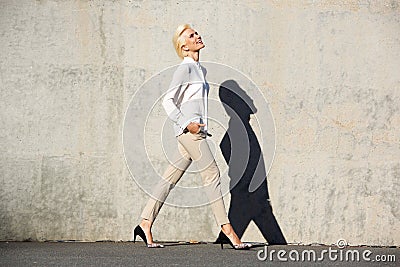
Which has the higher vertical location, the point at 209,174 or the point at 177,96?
the point at 177,96

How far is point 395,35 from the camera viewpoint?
7.83 metres

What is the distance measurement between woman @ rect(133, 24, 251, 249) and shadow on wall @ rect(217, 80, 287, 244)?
0.59 metres

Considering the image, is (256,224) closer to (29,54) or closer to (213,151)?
(213,151)

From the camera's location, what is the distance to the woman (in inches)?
277

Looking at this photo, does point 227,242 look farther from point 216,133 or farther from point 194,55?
point 194,55

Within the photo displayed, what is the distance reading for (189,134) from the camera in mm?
7070

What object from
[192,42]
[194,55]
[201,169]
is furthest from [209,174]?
[192,42]

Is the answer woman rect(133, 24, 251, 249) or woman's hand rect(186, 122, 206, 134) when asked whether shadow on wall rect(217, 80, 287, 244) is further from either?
→ woman's hand rect(186, 122, 206, 134)

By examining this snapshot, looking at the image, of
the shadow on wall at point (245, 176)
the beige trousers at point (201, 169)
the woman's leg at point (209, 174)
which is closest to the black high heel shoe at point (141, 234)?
the beige trousers at point (201, 169)

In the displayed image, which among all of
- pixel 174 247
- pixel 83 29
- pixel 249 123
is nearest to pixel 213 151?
pixel 249 123

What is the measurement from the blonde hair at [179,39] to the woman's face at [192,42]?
0.03m

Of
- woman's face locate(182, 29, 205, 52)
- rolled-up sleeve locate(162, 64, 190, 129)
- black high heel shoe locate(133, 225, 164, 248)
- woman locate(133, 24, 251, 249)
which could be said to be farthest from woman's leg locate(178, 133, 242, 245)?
woman's face locate(182, 29, 205, 52)

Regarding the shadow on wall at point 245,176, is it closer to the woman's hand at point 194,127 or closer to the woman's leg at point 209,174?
the woman's leg at point 209,174

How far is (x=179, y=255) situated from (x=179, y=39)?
175 centimetres
